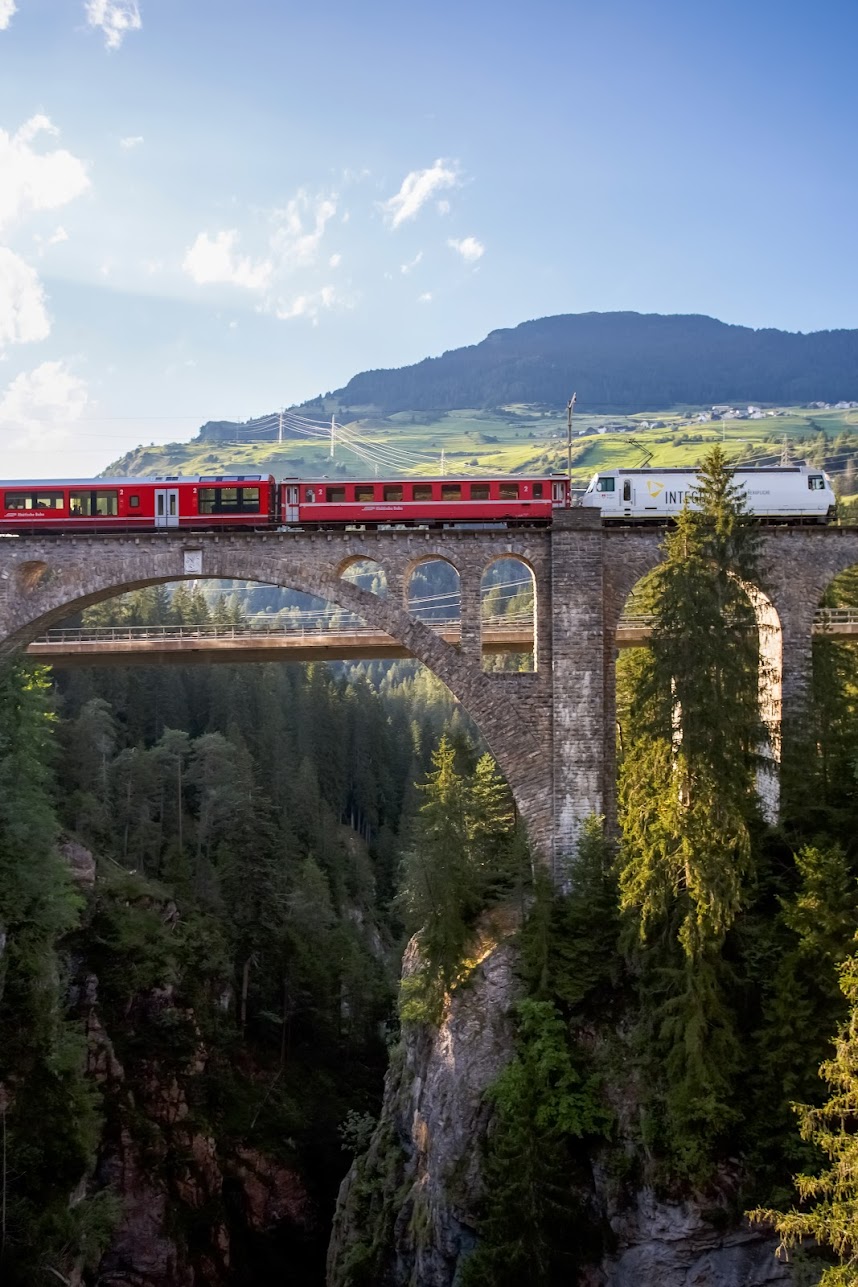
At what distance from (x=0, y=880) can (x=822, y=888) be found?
72.9ft

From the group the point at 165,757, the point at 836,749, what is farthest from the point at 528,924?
the point at 165,757

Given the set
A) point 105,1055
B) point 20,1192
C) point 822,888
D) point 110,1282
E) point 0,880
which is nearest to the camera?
point 822,888

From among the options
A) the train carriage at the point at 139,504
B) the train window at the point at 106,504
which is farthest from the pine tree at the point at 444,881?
the train window at the point at 106,504

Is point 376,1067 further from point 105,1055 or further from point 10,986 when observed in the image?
point 10,986

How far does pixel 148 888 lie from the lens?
149 ft

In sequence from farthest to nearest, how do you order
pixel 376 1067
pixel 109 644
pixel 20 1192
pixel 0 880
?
pixel 376 1067 → pixel 109 644 → pixel 0 880 → pixel 20 1192

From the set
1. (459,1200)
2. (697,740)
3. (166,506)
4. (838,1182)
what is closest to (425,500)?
(166,506)

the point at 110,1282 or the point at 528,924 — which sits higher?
the point at 528,924

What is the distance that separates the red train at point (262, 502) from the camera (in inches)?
1369

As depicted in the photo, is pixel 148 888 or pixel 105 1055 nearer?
pixel 105 1055

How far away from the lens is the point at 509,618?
41406 mm

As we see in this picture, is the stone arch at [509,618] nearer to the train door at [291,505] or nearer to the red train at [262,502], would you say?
the red train at [262,502]

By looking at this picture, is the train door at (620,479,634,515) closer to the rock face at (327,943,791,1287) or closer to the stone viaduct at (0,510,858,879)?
the stone viaduct at (0,510,858,879)

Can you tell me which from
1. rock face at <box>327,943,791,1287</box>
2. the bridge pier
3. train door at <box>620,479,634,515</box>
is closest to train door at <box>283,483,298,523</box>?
the bridge pier
